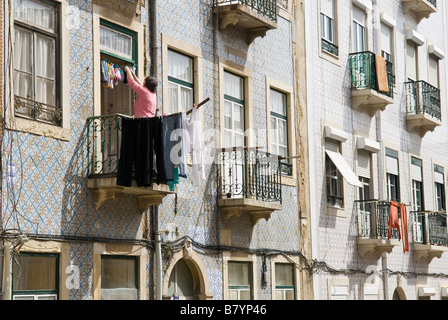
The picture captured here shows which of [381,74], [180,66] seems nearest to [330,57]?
[381,74]

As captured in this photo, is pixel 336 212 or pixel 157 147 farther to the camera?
pixel 336 212

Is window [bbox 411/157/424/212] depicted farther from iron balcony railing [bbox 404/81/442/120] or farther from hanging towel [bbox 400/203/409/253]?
hanging towel [bbox 400/203/409/253]

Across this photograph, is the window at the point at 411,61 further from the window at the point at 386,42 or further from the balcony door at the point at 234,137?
the balcony door at the point at 234,137

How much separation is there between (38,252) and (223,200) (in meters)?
4.60

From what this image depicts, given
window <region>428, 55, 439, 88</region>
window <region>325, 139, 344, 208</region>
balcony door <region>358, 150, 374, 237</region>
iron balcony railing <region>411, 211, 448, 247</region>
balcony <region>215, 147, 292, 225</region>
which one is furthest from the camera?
window <region>428, 55, 439, 88</region>

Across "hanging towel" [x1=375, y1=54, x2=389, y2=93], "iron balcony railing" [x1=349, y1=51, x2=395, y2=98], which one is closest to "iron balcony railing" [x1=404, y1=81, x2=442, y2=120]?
"hanging towel" [x1=375, y1=54, x2=389, y2=93]

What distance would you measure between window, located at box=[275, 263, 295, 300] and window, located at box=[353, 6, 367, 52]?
240 inches

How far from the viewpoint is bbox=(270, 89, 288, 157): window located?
57.8ft

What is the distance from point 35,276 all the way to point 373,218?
10.5m

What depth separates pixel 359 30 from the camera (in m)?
21.8

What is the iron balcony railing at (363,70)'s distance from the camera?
68.3 feet

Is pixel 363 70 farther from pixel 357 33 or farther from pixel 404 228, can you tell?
pixel 404 228

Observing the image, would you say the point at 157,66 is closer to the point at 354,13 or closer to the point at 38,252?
the point at 38,252

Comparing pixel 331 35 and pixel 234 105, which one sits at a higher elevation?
pixel 331 35
